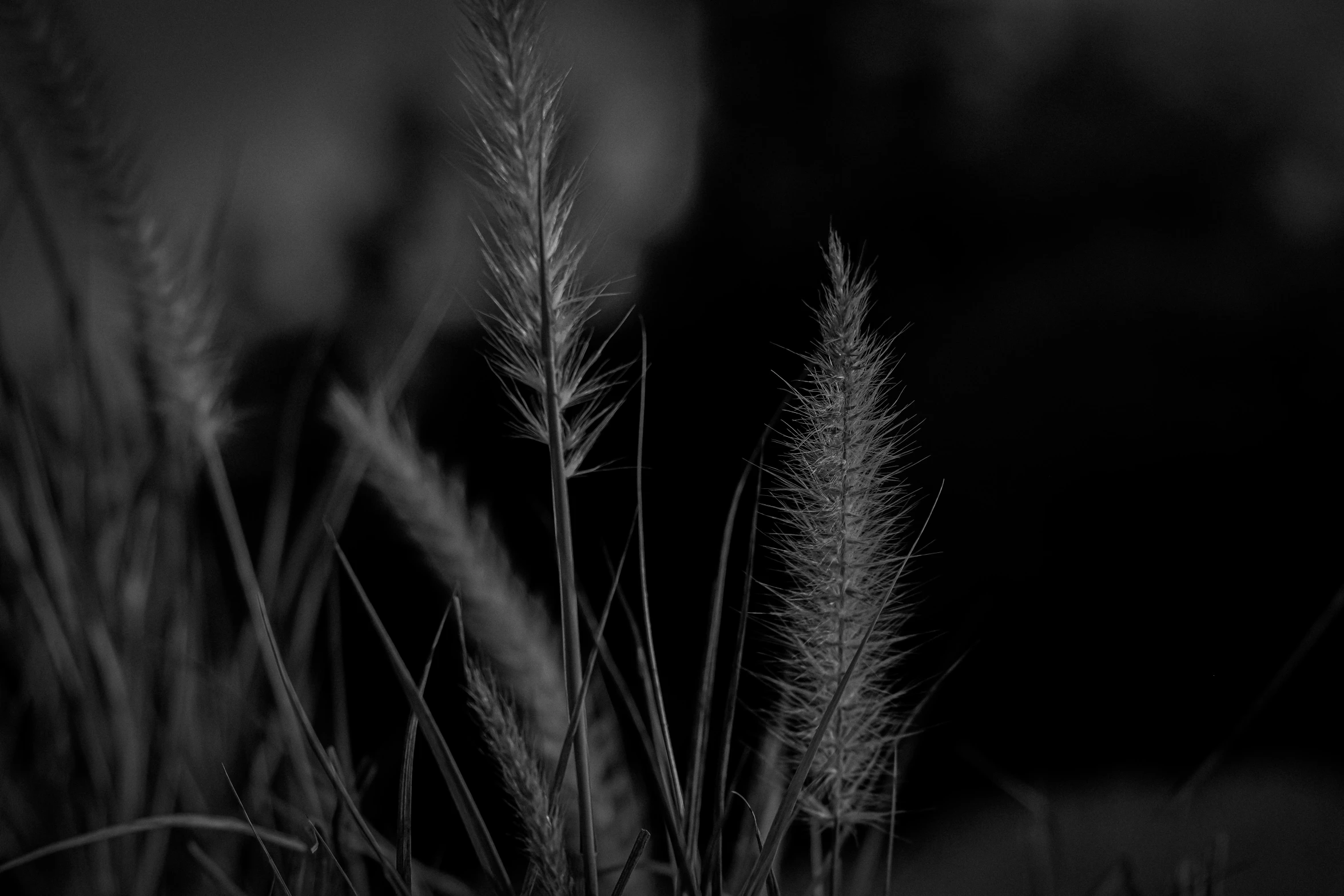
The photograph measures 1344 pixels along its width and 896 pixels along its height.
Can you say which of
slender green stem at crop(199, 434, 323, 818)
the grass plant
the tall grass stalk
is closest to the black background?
the grass plant

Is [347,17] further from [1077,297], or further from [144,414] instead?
[1077,297]

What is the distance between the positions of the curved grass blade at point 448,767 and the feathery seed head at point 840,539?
3.8 inches

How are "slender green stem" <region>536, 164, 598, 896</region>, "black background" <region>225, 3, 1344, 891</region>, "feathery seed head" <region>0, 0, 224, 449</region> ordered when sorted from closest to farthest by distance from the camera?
1. "slender green stem" <region>536, 164, 598, 896</region>
2. "feathery seed head" <region>0, 0, 224, 449</region>
3. "black background" <region>225, 3, 1344, 891</region>

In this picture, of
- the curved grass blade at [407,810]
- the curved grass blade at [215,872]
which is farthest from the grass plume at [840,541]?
the curved grass blade at [215,872]

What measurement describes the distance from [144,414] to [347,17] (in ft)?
1.11

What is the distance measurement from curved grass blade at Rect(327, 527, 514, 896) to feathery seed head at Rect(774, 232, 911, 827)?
0.32 feet

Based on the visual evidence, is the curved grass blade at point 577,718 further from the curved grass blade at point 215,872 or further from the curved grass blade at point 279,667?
the curved grass blade at point 215,872

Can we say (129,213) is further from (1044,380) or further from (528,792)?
(1044,380)

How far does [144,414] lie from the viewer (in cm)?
50

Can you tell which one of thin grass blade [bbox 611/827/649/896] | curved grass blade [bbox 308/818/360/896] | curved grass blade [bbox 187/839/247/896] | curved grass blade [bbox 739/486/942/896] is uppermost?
curved grass blade [bbox 739/486/942/896]

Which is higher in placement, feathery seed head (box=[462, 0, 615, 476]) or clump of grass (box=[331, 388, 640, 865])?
feathery seed head (box=[462, 0, 615, 476])

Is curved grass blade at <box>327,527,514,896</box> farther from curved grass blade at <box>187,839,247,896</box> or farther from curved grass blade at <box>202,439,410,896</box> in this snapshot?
curved grass blade at <box>187,839,247,896</box>

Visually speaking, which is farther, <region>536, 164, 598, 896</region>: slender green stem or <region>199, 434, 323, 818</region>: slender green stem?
<region>199, 434, 323, 818</region>: slender green stem

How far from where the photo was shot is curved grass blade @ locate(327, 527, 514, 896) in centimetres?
22
